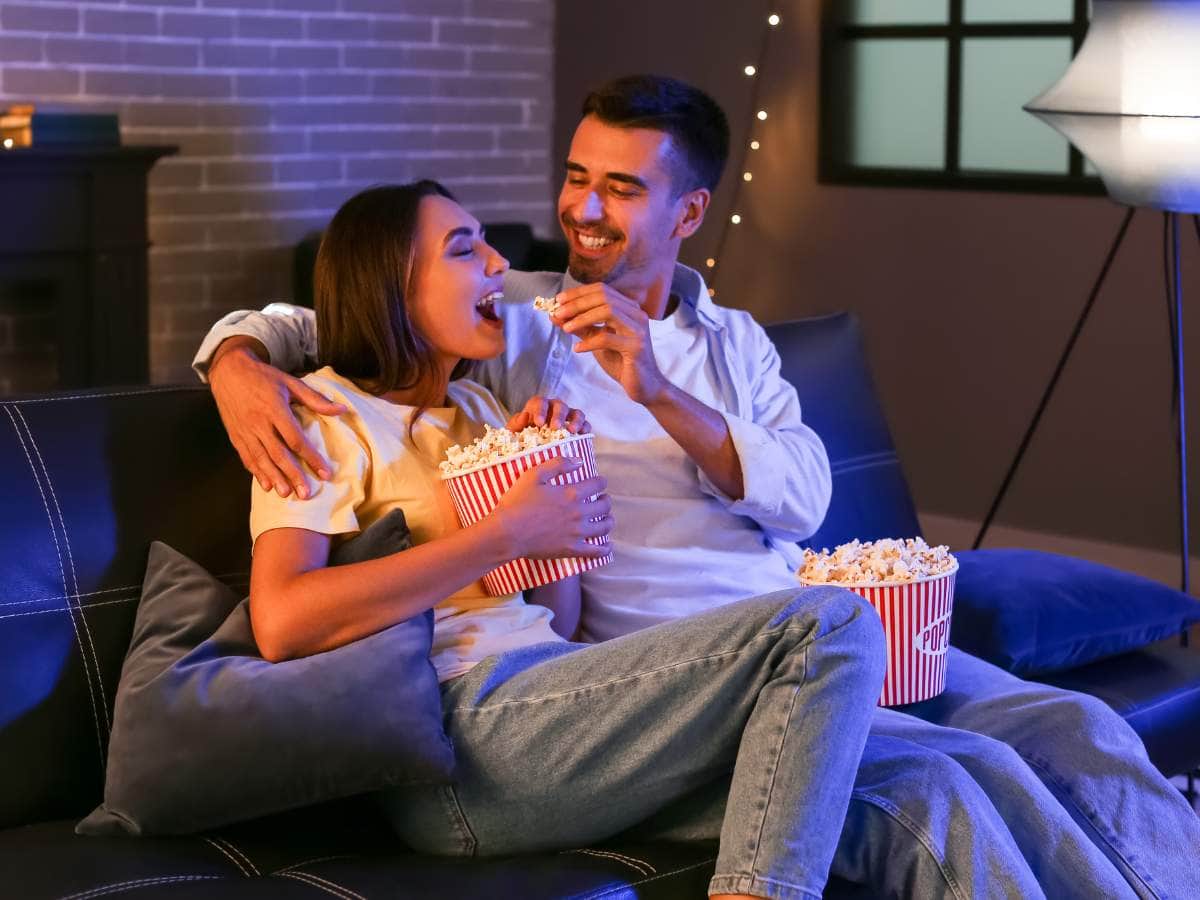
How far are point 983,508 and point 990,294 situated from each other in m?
0.61

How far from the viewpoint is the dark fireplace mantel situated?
4453 millimetres

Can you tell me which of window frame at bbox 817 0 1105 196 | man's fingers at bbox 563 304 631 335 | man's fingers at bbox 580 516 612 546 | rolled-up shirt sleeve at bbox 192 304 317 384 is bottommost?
man's fingers at bbox 580 516 612 546

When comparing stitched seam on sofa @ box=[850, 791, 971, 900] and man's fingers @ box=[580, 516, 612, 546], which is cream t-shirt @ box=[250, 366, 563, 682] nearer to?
man's fingers @ box=[580, 516, 612, 546]

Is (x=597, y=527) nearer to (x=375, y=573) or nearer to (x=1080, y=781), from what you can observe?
(x=375, y=573)

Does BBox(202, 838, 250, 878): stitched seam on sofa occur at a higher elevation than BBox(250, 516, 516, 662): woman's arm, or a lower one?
lower

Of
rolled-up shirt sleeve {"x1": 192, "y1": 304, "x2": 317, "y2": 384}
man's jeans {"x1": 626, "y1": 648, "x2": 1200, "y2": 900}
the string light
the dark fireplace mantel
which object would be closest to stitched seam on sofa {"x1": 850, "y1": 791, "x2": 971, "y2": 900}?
man's jeans {"x1": 626, "y1": 648, "x2": 1200, "y2": 900}

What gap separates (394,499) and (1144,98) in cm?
187

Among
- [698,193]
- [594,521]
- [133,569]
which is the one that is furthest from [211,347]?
[698,193]

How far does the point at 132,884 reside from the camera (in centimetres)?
189

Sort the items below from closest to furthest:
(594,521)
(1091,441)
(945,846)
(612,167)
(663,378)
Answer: (945,846) < (594,521) < (663,378) < (612,167) < (1091,441)

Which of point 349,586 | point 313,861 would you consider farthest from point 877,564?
point 313,861

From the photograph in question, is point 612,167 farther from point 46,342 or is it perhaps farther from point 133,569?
point 46,342

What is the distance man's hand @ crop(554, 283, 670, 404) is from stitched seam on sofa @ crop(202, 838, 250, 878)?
749 mm

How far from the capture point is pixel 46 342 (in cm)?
482
